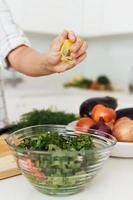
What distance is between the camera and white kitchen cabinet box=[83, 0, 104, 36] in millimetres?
2396

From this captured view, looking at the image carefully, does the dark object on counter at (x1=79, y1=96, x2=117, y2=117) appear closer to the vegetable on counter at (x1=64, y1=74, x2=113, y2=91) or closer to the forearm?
the forearm

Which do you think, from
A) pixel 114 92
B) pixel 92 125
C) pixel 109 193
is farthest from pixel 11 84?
pixel 109 193

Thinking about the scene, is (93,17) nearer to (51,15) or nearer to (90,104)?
(51,15)

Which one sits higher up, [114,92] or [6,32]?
[6,32]

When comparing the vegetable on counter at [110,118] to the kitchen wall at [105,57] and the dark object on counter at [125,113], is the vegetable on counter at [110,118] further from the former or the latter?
the kitchen wall at [105,57]

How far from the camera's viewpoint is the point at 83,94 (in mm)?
2342

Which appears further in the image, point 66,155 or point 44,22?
point 44,22

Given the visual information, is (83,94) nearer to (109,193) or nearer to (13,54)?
(13,54)

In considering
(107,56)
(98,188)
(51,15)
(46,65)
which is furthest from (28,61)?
(107,56)

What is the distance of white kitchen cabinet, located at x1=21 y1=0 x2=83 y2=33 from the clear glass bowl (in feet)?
6.03

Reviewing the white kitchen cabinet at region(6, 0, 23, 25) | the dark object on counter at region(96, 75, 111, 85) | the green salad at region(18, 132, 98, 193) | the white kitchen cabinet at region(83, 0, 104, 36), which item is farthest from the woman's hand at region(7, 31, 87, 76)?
the dark object on counter at region(96, 75, 111, 85)

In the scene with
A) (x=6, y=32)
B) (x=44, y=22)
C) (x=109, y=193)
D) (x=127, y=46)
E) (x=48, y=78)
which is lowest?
(x=48, y=78)

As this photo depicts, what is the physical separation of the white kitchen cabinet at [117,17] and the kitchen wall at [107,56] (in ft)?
0.96

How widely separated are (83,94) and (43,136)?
1.73 meters
